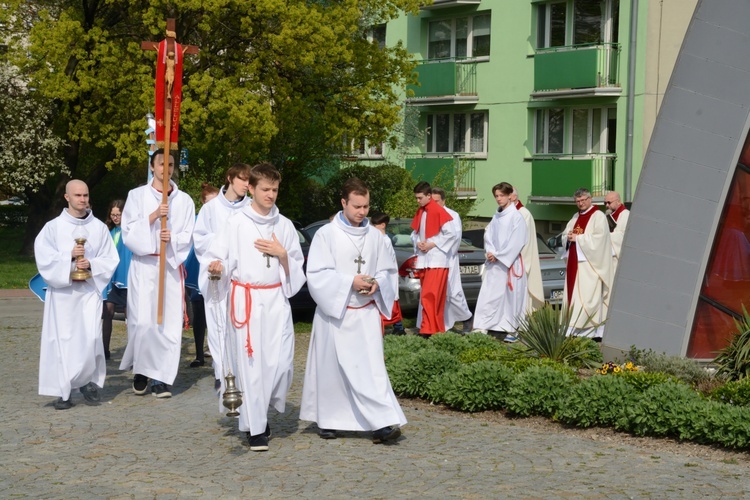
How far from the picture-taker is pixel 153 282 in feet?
34.1

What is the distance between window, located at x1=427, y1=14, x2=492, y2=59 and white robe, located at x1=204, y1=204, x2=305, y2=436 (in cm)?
2824

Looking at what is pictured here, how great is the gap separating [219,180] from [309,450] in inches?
931

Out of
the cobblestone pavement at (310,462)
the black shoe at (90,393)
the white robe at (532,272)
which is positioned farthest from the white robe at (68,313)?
the white robe at (532,272)

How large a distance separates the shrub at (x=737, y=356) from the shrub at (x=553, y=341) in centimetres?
141

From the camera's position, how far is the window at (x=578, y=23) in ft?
105

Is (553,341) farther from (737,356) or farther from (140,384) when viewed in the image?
(140,384)

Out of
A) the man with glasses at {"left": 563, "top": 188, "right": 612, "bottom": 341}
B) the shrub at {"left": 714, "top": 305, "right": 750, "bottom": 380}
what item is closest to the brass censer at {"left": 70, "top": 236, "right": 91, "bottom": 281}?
the shrub at {"left": 714, "top": 305, "right": 750, "bottom": 380}

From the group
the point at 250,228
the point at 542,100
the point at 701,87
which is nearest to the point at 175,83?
the point at 250,228

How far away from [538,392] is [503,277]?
602 centimetres

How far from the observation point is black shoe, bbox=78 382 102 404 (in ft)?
32.7

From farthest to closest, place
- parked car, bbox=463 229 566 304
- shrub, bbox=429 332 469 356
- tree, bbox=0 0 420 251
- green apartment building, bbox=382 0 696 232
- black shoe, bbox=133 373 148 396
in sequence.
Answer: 1. green apartment building, bbox=382 0 696 232
2. tree, bbox=0 0 420 251
3. parked car, bbox=463 229 566 304
4. shrub, bbox=429 332 469 356
5. black shoe, bbox=133 373 148 396

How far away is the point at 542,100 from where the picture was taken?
33531mm

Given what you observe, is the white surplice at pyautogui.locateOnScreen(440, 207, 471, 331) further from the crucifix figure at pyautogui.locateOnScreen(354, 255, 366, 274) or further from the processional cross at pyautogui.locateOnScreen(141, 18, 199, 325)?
the crucifix figure at pyautogui.locateOnScreen(354, 255, 366, 274)

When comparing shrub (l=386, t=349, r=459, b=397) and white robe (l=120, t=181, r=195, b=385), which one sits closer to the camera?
shrub (l=386, t=349, r=459, b=397)
